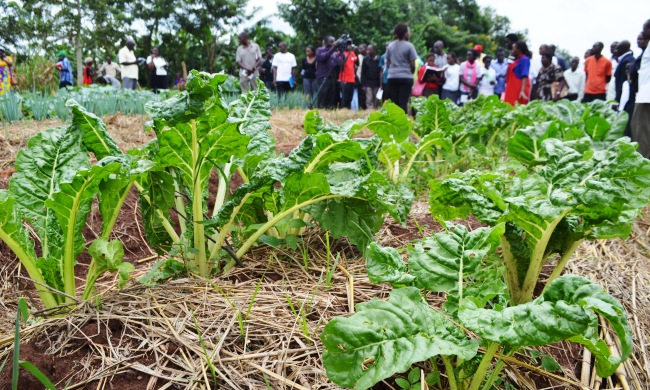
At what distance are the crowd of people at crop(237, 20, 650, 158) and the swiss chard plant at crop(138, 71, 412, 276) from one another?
4.69 metres

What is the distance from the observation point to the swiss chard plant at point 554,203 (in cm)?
137

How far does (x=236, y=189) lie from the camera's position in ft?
5.44

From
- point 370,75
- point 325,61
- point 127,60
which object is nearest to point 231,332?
point 325,61

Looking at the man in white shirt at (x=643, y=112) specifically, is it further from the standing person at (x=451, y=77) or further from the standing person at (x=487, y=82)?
the standing person at (x=487, y=82)

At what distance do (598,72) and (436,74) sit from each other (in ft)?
9.54

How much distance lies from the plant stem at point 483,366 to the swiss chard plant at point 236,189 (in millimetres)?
767

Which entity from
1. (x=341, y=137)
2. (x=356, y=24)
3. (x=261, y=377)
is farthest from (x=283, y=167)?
(x=356, y=24)

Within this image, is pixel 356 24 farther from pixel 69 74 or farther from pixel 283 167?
pixel 283 167

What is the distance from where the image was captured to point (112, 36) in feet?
82.1

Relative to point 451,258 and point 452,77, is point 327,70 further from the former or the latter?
point 451,258

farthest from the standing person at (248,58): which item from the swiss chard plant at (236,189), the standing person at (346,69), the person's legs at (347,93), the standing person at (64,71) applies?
the swiss chard plant at (236,189)

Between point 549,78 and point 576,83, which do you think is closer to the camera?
point 549,78

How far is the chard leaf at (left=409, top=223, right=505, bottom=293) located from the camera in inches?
49.3

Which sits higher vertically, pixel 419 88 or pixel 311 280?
pixel 419 88
